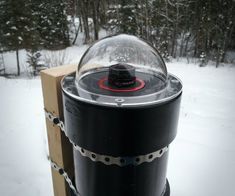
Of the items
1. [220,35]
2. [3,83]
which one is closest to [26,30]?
[3,83]

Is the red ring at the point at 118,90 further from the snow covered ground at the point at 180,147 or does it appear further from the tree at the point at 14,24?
the tree at the point at 14,24

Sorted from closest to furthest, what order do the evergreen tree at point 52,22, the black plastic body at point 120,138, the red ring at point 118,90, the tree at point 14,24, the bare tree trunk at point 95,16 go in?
the black plastic body at point 120,138
the red ring at point 118,90
the tree at point 14,24
the evergreen tree at point 52,22
the bare tree trunk at point 95,16

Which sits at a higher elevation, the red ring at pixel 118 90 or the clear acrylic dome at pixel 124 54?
the clear acrylic dome at pixel 124 54

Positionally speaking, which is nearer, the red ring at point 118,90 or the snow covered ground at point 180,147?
the red ring at point 118,90

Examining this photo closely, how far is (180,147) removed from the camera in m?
Answer: 2.50

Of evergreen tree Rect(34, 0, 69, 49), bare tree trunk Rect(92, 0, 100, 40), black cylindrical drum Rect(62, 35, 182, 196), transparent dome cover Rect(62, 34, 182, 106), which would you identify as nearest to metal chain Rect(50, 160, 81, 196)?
black cylindrical drum Rect(62, 35, 182, 196)

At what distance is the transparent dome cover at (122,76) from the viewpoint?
2.97 feet

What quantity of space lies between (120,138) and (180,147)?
181 cm

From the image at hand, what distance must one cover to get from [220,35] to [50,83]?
333 inches

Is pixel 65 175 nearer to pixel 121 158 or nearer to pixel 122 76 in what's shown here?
pixel 121 158

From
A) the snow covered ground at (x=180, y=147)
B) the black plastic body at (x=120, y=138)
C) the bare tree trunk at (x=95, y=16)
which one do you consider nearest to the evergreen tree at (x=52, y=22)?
the bare tree trunk at (x=95, y=16)

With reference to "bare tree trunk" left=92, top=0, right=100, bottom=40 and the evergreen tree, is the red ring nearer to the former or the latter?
the evergreen tree

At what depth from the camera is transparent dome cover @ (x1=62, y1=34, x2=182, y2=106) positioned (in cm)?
90

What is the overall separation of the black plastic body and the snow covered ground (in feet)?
3.49
